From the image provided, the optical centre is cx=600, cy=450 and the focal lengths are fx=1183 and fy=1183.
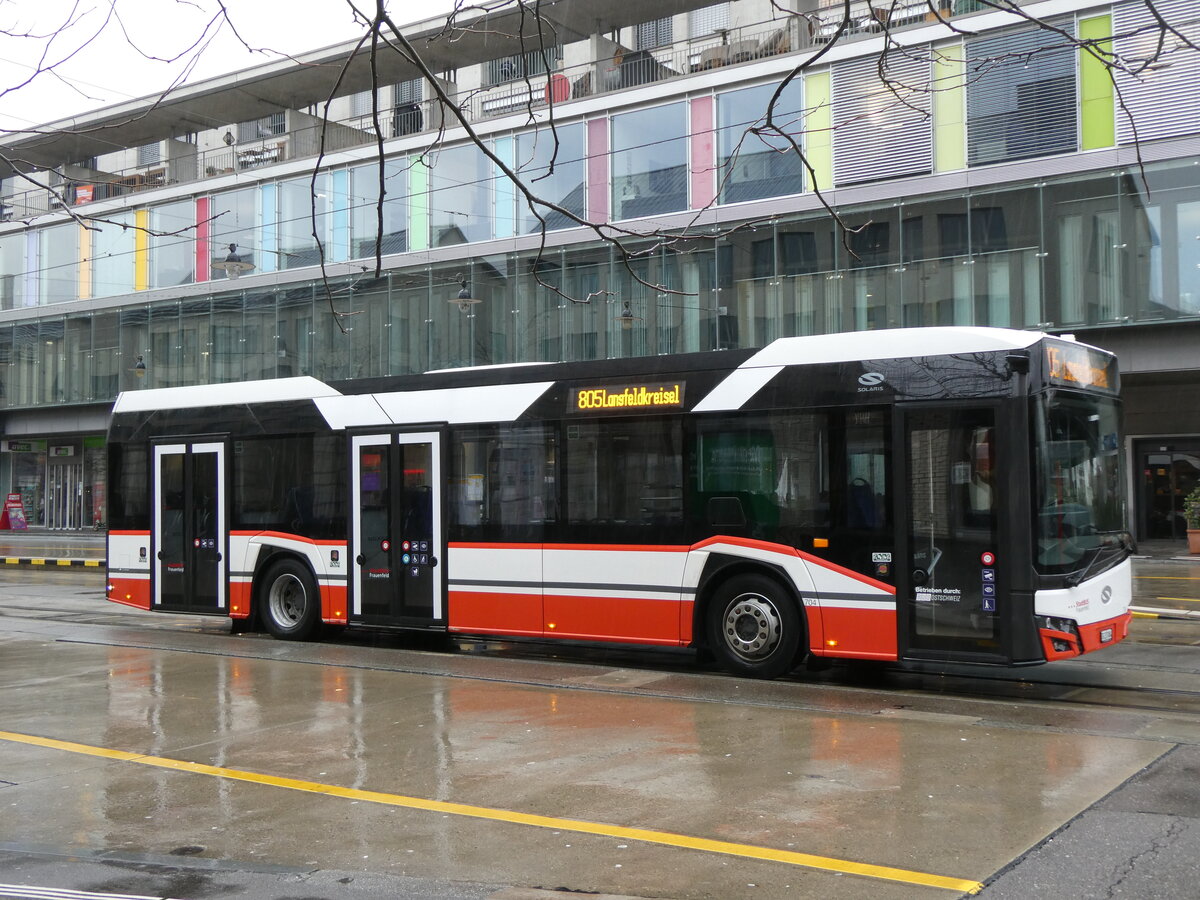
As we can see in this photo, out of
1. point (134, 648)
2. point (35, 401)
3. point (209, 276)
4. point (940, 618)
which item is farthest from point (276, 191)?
point (940, 618)

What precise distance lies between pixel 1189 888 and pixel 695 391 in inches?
272

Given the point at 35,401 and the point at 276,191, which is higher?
the point at 276,191

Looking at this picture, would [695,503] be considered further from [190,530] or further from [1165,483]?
[1165,483]

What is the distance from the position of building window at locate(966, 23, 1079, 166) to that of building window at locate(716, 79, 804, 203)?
12.2ft

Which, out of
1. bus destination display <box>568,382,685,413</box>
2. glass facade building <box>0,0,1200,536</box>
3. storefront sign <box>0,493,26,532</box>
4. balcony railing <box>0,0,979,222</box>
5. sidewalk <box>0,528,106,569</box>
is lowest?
sidewalk <box>0,528,106,569</box>

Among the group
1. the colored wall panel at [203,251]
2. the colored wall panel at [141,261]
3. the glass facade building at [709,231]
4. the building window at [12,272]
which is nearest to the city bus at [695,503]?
the glass facade building at [709,231]

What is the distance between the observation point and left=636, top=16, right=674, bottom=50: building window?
131ft

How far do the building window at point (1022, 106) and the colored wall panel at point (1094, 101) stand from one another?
0.15 meters

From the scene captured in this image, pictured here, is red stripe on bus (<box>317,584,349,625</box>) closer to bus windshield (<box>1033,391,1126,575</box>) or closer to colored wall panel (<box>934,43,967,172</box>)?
bus windshield (<box>1033,391,1126,575</box>)

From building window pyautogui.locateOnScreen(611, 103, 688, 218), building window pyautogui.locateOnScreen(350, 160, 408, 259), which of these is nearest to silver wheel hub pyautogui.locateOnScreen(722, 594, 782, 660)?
building window pyautogui.locateOnScreen(611, 103, 688, 218)

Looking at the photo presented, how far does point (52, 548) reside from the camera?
36.3 m

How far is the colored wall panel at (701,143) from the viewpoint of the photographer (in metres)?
27.7

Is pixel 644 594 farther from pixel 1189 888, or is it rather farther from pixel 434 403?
pixel 1189 888

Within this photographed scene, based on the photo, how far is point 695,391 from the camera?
11.3 m
